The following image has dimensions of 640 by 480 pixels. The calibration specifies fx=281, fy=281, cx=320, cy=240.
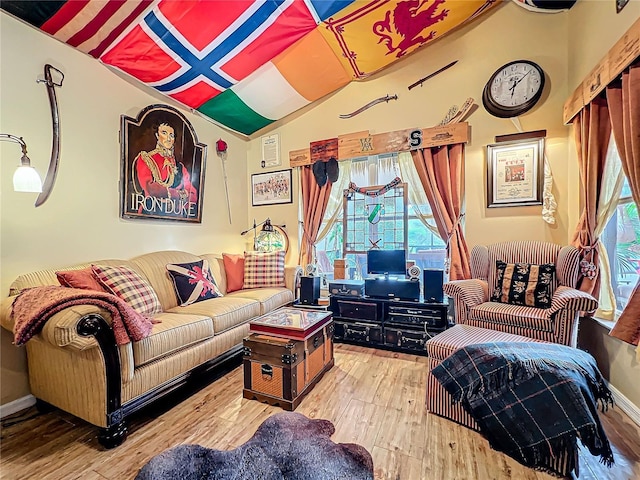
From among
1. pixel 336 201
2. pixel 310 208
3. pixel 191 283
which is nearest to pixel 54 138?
pixel 191 283

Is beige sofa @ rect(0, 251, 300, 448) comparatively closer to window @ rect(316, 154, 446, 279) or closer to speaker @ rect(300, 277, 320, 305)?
speaker @ rect(300, 277, 320, 305)

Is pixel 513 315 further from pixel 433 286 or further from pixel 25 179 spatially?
pixel 25 179

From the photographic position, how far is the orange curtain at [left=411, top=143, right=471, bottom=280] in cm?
300

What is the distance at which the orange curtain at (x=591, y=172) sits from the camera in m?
2.17

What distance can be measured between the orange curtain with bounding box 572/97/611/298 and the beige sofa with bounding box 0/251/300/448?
2.93 metres

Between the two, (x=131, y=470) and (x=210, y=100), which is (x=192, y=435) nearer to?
(x=131, y=470)

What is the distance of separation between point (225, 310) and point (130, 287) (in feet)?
2.45

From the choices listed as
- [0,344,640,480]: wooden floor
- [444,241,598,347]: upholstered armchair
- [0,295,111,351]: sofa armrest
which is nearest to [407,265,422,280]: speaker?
[444,241,598,347]: upholstered armchair

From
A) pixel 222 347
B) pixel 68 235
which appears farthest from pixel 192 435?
pixel 68 235

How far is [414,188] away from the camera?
10.8 feet

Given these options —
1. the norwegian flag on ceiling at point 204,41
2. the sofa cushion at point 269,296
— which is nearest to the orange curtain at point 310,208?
the sofa cushion at point 269,296

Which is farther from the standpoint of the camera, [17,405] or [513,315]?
[513,315]

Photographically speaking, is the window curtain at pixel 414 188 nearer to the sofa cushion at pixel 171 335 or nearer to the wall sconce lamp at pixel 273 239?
the wall sconce lamp at pixel 273 239

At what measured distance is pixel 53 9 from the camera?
6.43ft
